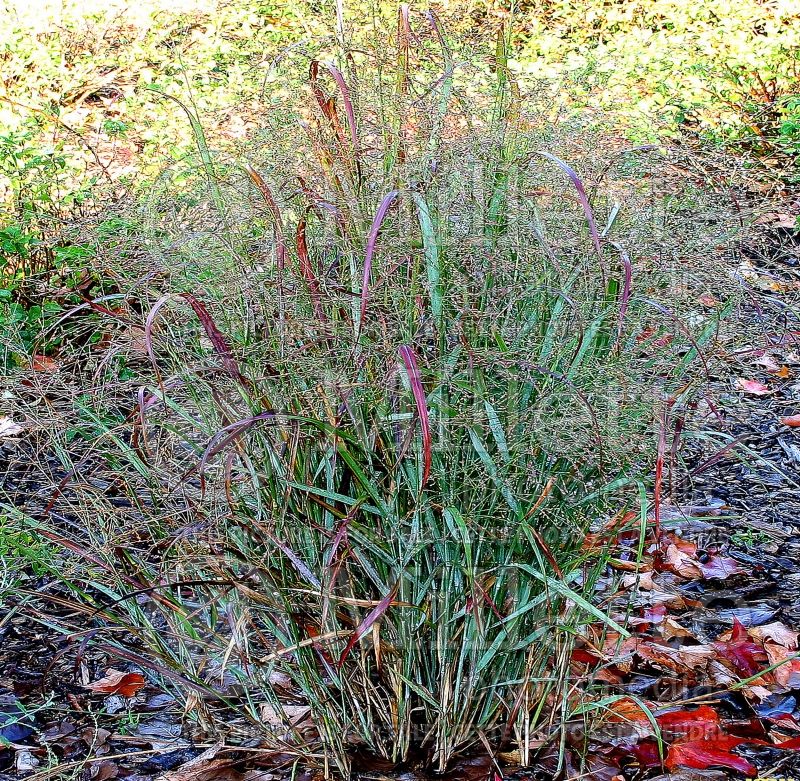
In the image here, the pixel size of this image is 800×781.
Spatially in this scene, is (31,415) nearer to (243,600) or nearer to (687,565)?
(243,600)

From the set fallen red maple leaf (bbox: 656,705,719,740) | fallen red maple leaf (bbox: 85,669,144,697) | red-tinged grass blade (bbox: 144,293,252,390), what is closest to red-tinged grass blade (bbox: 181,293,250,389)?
red-tinged grass blade (bbox: 144,293,252,390)

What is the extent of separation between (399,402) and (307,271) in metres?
0.31

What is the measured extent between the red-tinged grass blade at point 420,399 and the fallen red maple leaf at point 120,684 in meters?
1.31

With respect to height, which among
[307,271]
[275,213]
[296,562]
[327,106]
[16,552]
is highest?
[327,106]

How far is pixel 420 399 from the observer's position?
1.39 meters

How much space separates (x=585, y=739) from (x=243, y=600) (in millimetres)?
778

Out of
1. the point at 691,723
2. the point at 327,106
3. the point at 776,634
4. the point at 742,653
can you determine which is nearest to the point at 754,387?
the point at 776,634

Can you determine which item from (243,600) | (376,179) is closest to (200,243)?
(376,179)

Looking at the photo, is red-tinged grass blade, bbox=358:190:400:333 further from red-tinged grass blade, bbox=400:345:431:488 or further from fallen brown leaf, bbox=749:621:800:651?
fallen brown leaf, bbox=749:621:800:651

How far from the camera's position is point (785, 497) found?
296 cm

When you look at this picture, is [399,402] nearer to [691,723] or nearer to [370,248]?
[370,248]

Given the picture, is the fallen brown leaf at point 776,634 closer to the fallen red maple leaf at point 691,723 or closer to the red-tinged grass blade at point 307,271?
the fallen red maple leaf at point 691,723

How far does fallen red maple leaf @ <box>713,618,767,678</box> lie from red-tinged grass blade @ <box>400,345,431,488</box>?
1.31 meters

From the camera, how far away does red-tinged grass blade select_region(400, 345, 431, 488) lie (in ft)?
4.46
